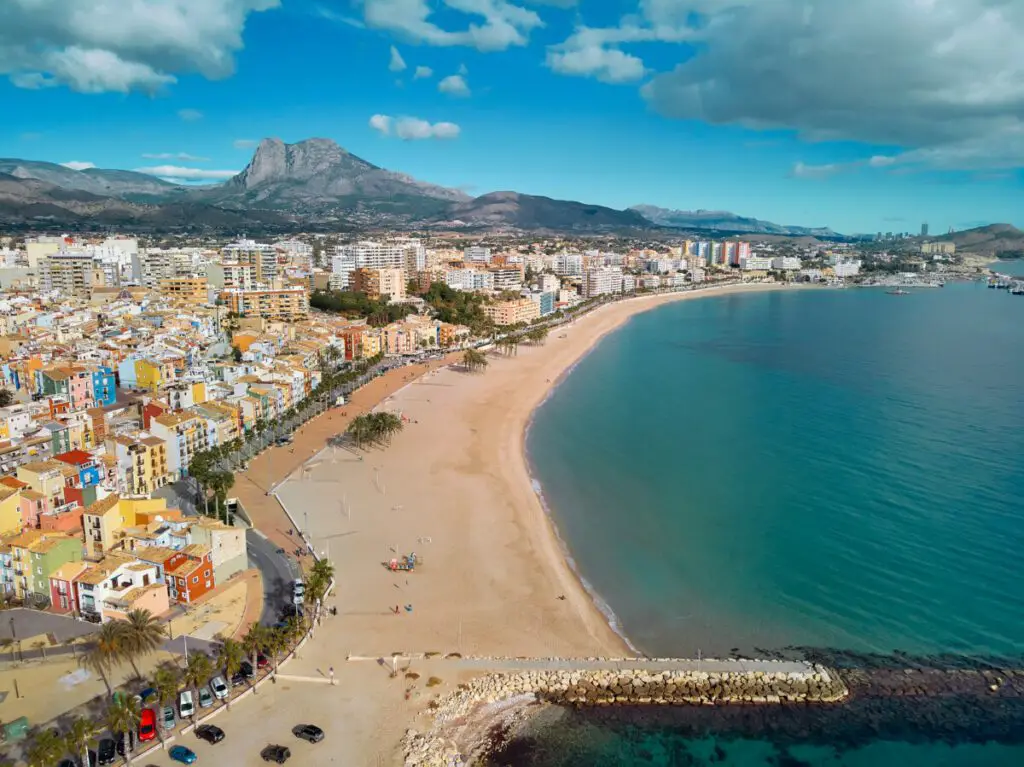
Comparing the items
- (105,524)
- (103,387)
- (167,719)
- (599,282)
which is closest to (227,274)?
(103,387)

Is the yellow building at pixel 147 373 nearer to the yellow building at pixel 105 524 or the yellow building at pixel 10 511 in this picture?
the yellow building at pixel 10 511

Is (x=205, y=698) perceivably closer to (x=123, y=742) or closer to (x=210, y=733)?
(x=210, y=733)

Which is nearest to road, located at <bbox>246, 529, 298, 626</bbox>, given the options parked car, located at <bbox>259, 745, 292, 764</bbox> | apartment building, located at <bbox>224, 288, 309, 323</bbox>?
parked car, located at <bbox>259, 745, 292, 764</bbox>

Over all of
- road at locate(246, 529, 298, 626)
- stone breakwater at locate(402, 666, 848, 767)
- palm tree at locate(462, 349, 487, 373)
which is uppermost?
palm tree at locate(462, 349, 487, 373)

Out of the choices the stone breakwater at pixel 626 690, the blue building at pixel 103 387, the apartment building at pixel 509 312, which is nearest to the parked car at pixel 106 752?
the stone breakwater at pixel 626 690

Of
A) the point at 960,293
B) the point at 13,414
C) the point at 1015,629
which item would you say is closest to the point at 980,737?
the point at 1015,629

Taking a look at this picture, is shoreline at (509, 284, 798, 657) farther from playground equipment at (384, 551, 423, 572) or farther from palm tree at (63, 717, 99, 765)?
palm tree at (63, 717, 99, 765)
